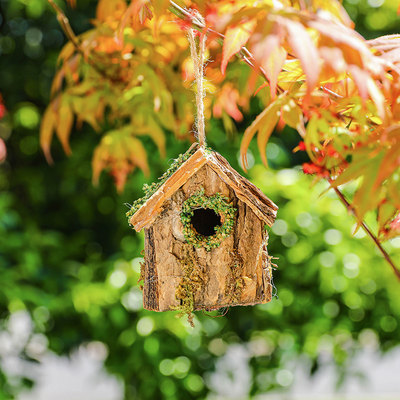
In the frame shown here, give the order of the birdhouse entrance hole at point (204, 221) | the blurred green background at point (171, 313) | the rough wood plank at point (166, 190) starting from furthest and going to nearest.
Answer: the blurred green background at point (171, 313), the birdhouse entrance hole at point (204, 221), the rough wood plank at point (166, 190)

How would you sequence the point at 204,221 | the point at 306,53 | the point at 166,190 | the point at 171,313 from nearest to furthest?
the point at 306,53, the point at 166,190, the point at 204,221, the point at 171,313

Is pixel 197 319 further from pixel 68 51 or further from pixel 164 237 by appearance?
pixel 164 237

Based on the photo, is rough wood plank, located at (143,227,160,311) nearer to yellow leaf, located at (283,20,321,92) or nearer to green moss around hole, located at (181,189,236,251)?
green moss around hole, located at (181,189,236,251)

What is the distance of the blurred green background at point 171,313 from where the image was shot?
2.78 m

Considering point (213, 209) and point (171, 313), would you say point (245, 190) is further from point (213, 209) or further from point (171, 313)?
point (171, 313)

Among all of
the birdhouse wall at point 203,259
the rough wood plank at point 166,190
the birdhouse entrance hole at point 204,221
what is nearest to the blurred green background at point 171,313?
the birdhouse entrance hole at point 204,221

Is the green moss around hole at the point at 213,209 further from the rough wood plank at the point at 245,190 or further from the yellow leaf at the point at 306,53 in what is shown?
the yellow leaf at the point at 306,53

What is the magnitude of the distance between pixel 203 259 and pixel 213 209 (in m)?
0.11

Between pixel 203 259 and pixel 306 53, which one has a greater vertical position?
pixel 306 53

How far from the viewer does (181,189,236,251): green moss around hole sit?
46.3 inches

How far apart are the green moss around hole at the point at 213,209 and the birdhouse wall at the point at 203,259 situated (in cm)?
1

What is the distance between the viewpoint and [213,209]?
46.9 inches

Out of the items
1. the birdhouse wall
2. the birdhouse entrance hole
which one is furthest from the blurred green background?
the birdhouse wall

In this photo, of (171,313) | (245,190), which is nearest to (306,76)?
(245,190)
